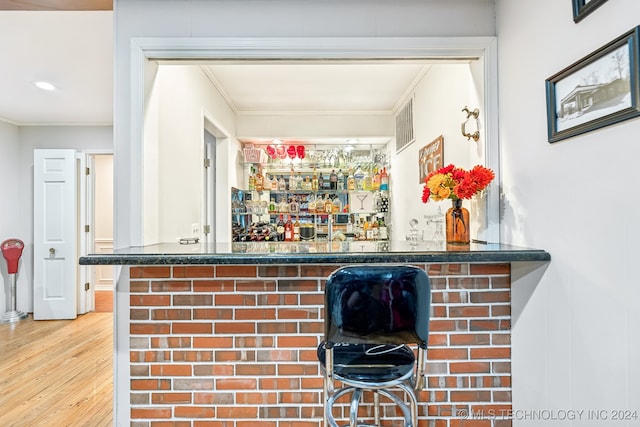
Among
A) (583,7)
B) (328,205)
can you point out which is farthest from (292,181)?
(583,7)

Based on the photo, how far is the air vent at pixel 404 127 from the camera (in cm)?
362

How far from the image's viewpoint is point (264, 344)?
175cm

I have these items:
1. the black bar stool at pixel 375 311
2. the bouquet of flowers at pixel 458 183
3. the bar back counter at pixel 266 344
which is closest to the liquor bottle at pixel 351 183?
the bouquet of flowers at pixel 458 183

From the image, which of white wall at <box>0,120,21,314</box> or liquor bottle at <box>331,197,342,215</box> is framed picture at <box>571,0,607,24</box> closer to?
liquor bottle at <box>331,197,342,215</box>

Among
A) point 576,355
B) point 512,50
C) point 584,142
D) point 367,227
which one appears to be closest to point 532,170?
point 584,142

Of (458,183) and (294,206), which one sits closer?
(458,183)

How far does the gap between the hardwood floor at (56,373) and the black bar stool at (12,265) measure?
0.40 feet

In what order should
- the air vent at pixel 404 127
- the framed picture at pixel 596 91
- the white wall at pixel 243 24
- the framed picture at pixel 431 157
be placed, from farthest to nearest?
the air vent at pixel 404 127
the framed picture at pixel 431 157
the white wall at pixel 243 24
the framed picture at pixel 596 91

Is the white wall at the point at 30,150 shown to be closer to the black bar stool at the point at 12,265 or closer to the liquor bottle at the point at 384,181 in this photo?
the black bar stool at the point at 12,265

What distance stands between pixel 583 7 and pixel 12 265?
5.65m

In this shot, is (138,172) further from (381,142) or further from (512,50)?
(381,142)

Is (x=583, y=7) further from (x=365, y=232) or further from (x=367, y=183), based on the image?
(x=365, y=232)

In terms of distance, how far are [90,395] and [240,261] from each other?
200 centimetres

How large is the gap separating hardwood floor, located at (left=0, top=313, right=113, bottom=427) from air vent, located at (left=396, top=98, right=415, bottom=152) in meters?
3.36
